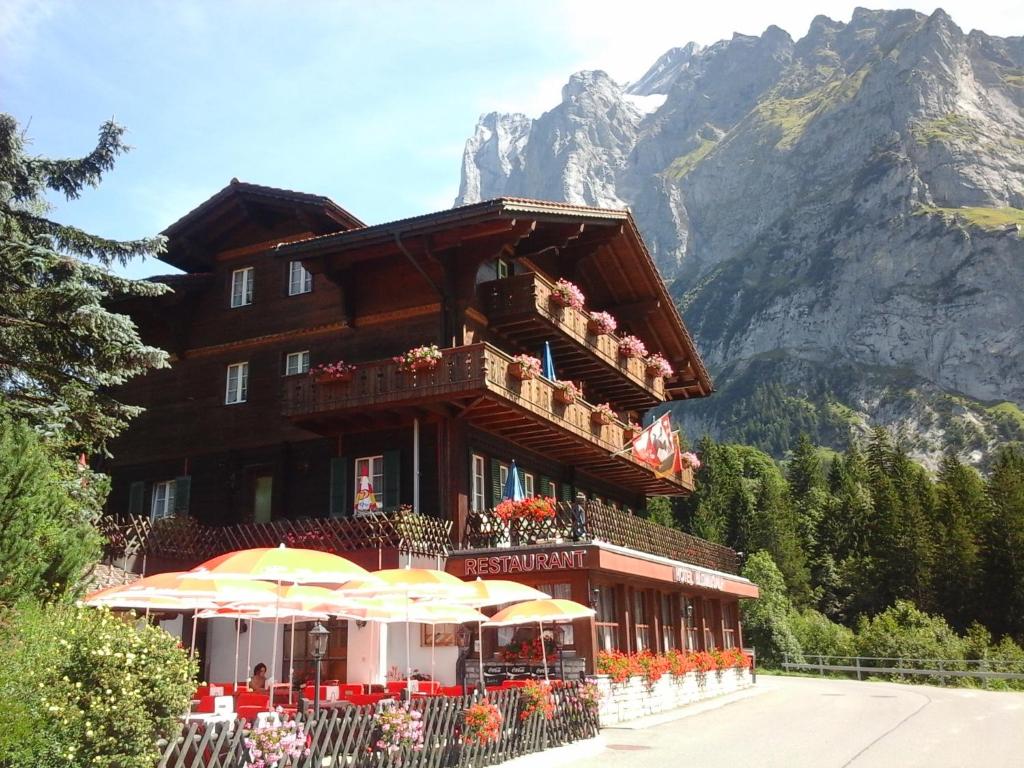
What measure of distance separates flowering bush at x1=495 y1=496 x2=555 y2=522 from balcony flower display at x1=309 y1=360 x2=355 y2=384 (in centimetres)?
482

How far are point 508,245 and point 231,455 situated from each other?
9529mm

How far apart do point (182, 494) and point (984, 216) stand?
560 ft

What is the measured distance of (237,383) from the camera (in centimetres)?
2670

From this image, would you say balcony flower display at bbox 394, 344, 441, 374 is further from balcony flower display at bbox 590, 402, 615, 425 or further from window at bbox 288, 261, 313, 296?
balcony flower display at bbox 590, 402, 615, 425

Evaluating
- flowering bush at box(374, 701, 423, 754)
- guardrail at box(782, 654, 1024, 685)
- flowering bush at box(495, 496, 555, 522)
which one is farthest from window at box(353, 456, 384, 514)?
guardrail at box(782, 654, 1024, 685)

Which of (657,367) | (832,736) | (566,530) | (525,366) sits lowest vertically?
(832,736)

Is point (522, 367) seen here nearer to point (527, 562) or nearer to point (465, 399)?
point (465, 399)

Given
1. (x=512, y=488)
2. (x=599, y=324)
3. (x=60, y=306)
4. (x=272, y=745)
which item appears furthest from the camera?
(x=599, y=324)

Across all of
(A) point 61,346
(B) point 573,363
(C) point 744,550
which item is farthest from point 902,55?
(A) point 61,346

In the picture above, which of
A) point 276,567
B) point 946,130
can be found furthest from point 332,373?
point 946,130

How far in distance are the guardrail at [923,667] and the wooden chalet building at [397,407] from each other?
11.3m

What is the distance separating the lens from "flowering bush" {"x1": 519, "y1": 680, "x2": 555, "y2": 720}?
49.2 feet

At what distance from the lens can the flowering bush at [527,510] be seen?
2133 cm

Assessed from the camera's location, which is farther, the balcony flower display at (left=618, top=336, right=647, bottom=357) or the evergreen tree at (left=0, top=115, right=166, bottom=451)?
the balcony flower display at (left=618, top=336, right=647, bottom=357)
